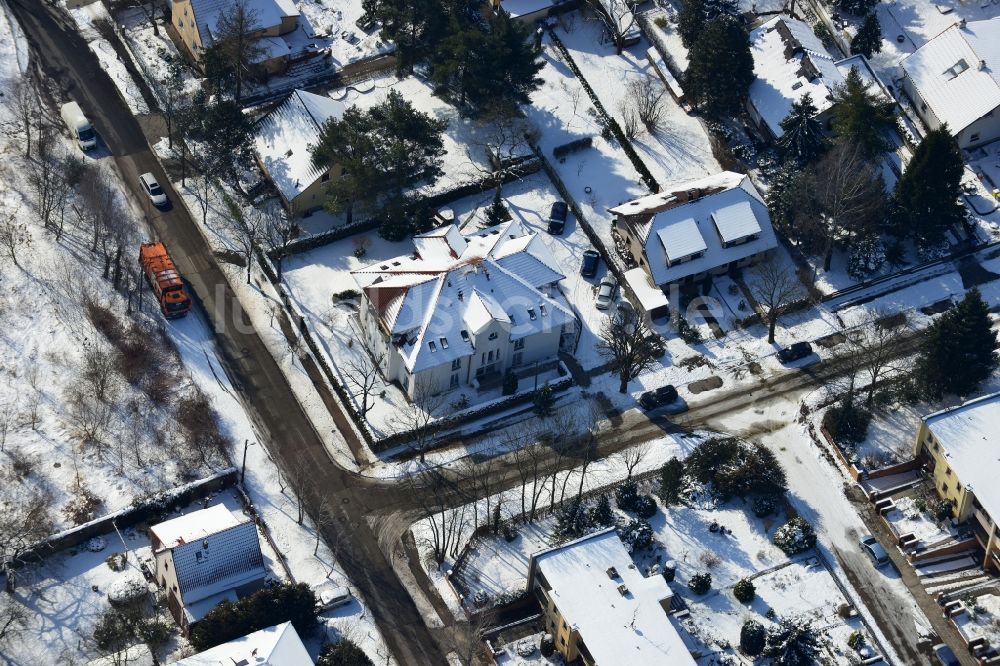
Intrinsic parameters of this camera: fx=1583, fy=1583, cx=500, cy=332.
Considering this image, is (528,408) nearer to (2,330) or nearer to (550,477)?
(550,477)

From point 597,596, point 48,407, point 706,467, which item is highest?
point 48,407

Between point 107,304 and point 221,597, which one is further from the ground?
point 107,304

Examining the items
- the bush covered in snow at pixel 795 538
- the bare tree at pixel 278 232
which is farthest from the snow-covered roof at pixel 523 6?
the bush covered in snow at pixel 795 538

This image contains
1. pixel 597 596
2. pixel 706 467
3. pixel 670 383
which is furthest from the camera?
pixel 670 383

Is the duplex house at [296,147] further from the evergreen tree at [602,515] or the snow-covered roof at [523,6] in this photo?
the evergreen tree at [602,515]

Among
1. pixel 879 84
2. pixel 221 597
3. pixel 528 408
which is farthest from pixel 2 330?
pixel 879 84

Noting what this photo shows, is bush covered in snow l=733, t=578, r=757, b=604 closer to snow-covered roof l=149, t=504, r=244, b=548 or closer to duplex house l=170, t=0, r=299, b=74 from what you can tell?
snow-covered roof l=149, t=504, r=244, b=548

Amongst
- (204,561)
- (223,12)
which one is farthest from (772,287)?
(223,12)
